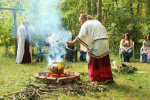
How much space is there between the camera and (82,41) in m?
4.70

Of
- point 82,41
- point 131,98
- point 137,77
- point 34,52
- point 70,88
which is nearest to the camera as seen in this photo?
point 131,98

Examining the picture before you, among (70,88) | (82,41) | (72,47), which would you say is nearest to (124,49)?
(72,47)

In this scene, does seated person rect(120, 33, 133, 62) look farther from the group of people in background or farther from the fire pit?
the fire pit

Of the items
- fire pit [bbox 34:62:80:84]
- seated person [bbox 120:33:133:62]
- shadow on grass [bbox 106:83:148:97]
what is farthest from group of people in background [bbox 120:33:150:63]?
fire pit [bbox 34:62:80:84]

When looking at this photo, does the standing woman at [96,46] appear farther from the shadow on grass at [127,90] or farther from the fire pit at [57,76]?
the fire pit at [57,76]

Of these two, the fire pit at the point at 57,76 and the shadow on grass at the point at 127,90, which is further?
the fire pit at the point at 57,76

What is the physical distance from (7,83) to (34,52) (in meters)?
6.69

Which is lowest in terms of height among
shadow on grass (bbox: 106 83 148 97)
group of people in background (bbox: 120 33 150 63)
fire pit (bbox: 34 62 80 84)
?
shadow on grass (bbox: 106 83 148 97)

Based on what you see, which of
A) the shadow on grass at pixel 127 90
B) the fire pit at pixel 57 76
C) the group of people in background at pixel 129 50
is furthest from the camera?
the group of people in background at pixel 129 50

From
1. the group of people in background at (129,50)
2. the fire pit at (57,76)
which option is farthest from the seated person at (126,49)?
the fire pit at (57,76)

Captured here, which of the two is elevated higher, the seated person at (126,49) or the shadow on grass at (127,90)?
the seated person at (126,49)

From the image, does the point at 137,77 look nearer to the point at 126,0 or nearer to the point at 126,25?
the point at 126,25

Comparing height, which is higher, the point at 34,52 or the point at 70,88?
the point at 34,52

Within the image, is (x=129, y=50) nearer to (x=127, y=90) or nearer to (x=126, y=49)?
(x=126, y=49)
